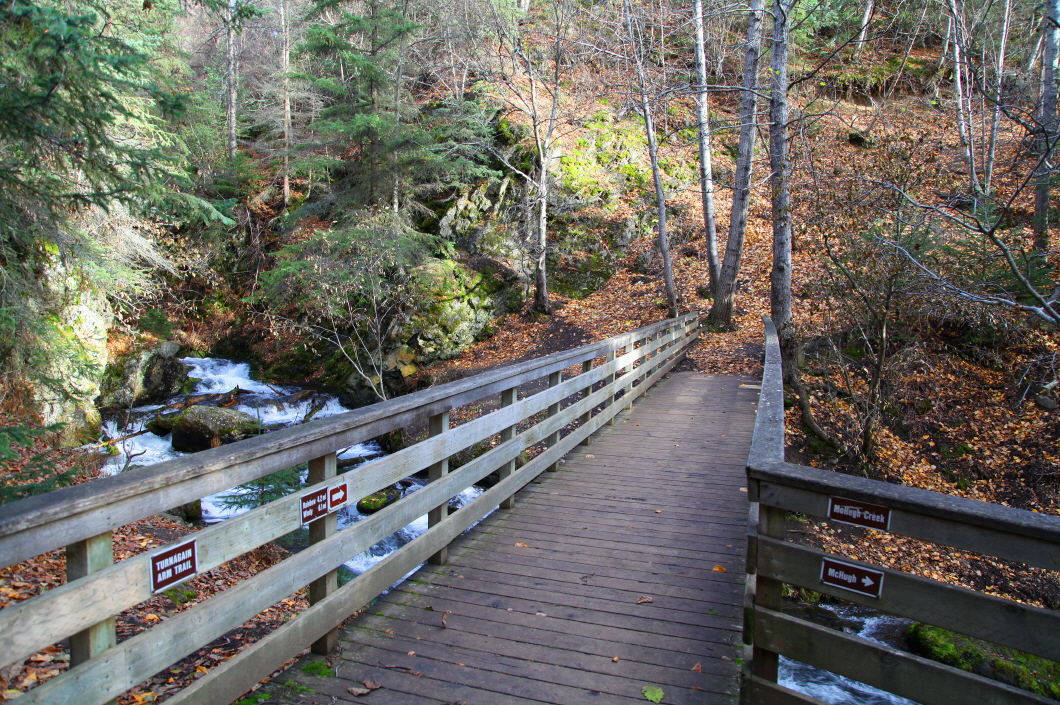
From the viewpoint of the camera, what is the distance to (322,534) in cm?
298

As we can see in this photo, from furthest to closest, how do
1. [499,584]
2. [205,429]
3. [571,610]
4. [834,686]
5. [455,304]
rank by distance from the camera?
[455,304], [205,429], [834,686], [499,584], [571,610]

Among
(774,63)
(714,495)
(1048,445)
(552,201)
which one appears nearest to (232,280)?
(552,201)

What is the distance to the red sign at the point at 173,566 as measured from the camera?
2.07 meters

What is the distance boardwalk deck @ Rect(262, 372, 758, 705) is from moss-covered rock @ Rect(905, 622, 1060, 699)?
2.31m

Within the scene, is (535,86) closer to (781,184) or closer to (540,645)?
(781,184)

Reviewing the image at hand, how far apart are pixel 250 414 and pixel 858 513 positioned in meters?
14.4

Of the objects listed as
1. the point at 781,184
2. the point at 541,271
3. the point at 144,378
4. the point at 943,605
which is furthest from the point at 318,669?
the point at 144,378

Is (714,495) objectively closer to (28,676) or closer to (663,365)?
(28,676)

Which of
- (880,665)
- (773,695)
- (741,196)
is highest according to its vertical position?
(741,196)

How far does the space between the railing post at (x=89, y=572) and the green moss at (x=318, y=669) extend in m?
1.08

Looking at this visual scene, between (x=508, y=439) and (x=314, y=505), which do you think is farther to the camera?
(x=508, y=439)

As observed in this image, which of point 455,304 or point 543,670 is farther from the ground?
point 455,304

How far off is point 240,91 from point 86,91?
27691 mm

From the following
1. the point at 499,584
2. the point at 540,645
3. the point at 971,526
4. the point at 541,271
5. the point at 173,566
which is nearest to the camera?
the point at 971,526
